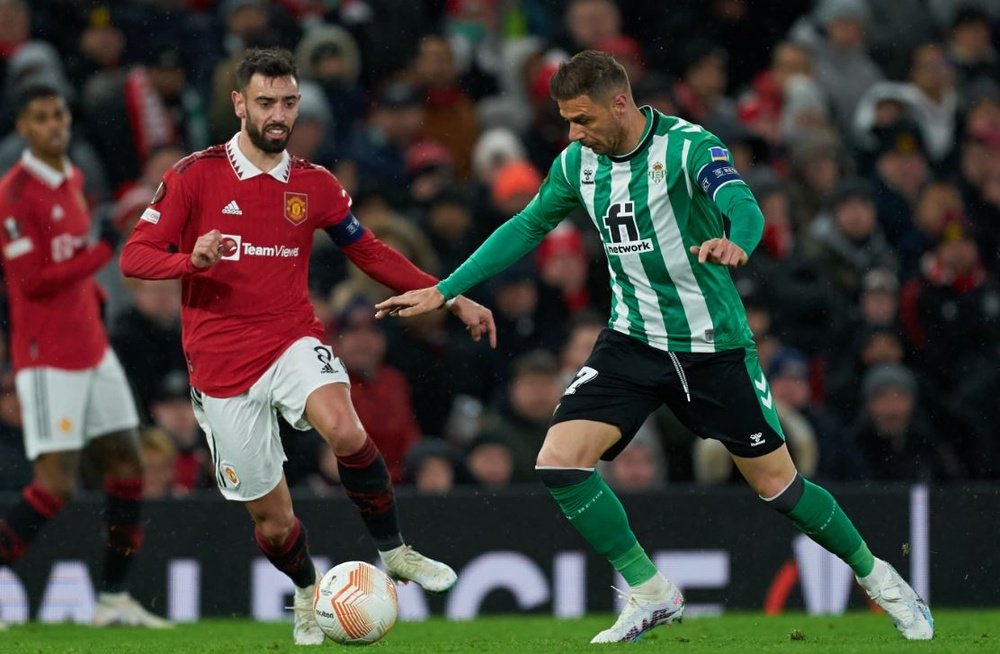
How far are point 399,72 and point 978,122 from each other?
4468mm

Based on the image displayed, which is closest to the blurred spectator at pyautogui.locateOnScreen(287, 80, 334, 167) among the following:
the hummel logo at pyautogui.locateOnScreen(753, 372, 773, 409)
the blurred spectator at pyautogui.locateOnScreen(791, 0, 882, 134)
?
the blurred spectator at pyautogui.locateOnScreen(791, 0, 882, 134)

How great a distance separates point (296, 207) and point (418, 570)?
64.2 inches

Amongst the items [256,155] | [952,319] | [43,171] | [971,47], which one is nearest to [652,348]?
[256,155]

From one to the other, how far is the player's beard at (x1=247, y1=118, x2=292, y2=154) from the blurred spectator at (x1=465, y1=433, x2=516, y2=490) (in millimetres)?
3488

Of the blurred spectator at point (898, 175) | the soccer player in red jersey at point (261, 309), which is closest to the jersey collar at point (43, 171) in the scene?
the soccer player in red jersey at point (261, 309)

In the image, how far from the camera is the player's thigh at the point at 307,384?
7.57 metres

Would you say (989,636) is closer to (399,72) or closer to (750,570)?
(750,570)

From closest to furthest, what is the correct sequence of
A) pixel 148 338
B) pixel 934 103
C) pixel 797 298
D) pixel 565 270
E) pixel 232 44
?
1. pixel 148 338
2. pixel 565 270
3. pixel 797 298
4. pixel 232 44
5. pixel 934 103

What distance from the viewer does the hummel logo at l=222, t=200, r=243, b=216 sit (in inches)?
301

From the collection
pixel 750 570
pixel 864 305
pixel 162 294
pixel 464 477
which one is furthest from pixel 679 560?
pixel 162 294

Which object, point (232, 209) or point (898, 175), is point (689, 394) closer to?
point (232, 209)

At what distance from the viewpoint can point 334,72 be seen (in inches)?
515

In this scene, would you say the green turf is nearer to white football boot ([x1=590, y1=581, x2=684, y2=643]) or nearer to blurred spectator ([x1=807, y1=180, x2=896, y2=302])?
white football boot ([x1=590, y1=581, x2=684, y2=643])

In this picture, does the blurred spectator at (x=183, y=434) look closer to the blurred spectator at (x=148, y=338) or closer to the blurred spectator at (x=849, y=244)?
the blurred spectator at (x=148, y=338)
